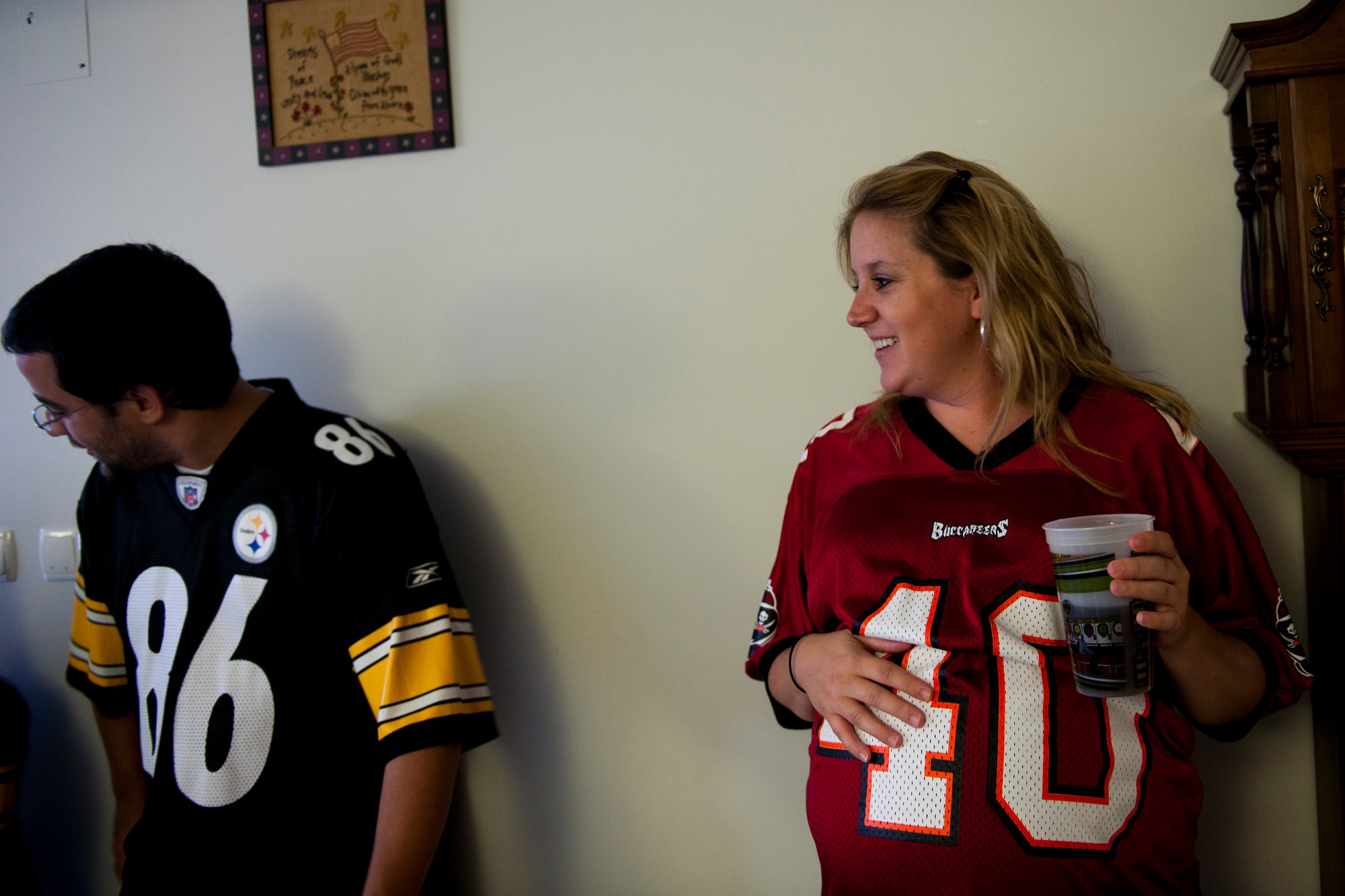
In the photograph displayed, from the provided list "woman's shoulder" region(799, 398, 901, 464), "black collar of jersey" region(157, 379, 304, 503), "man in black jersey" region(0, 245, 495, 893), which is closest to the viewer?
"woman's shoulder" region(799, 398, 901, 464)

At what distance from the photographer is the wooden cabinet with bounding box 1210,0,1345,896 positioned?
1193 millimetres

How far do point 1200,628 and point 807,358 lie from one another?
736mm

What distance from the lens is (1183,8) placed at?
54.8 inches

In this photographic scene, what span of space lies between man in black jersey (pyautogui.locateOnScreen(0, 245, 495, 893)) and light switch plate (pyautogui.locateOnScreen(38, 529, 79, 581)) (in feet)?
1.50

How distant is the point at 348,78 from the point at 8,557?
121 cm

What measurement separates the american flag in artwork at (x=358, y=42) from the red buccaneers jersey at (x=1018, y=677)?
1.21 meters

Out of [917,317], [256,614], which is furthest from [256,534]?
[917,317]

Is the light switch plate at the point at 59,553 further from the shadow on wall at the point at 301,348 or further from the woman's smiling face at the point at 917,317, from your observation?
the woman's smiling face at the point at 917,317

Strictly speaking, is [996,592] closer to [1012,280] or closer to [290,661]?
[1012,280]

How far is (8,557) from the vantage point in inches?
74.7

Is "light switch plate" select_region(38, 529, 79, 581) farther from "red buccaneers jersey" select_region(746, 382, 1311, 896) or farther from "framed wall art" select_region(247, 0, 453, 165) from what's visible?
"red buccaneers jersey" select_region(746, 382, 1311, 896)

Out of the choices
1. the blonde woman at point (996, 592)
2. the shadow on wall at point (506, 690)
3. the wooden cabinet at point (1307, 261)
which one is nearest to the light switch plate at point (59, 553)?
the shadow on wall at point (506, 690)

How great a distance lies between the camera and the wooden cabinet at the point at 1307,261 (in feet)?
3.92

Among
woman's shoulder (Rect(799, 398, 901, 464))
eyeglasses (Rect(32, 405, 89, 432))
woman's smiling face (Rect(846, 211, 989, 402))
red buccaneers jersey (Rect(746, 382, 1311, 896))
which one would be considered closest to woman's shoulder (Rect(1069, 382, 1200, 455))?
red buccaneers jersey (Rect(746, 382, 1311, 896))
